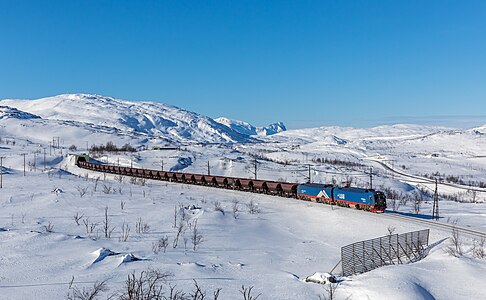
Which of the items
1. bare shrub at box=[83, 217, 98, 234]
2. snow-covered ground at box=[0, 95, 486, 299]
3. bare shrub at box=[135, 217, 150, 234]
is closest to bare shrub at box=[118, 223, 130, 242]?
snow-covered ground at box=[0, 95, 486, 299]

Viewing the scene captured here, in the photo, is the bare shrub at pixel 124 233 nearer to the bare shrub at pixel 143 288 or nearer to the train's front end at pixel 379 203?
the bare shrub at pixel 143 288

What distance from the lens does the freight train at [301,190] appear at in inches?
1503

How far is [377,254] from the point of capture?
2162cm

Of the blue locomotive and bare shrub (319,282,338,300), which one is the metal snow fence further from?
the blue locomotive

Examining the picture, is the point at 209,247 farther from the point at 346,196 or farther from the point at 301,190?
the point at 301,190

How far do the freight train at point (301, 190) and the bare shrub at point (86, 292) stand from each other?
29688 mm

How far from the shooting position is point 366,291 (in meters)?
14.3

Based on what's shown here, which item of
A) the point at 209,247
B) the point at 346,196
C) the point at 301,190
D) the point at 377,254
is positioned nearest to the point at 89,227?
the point at 209,247

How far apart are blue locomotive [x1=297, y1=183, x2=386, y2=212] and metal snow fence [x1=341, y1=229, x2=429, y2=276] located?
12.0 metres

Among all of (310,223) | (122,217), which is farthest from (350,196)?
(122,217)

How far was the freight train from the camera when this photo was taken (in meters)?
38.2

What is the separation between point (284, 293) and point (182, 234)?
12.3 m

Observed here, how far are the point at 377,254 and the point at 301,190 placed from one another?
25239mm

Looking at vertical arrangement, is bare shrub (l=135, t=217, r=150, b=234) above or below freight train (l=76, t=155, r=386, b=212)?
below
